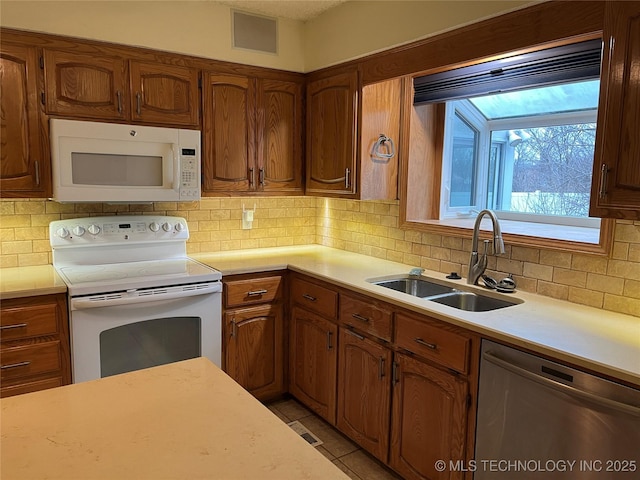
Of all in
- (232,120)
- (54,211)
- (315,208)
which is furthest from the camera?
(315,208)

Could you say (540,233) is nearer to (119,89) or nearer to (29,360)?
(119,89)

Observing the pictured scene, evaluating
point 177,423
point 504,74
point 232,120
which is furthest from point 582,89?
point 177,423

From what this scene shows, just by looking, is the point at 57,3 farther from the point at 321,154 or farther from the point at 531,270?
the point at 531,270

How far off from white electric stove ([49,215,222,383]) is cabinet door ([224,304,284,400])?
116 millimetres

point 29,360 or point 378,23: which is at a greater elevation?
point 378,23

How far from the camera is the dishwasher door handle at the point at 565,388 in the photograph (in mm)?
1396

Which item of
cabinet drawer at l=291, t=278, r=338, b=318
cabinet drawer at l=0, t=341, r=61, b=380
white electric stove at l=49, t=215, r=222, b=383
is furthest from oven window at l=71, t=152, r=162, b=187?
cabinet drawer at l=291, t=278, r=338, b=318

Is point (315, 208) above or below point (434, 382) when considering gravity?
above

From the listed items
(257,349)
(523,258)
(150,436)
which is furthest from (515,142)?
(150,436)

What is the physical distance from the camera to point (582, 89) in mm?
2277

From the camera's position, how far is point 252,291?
2.85m

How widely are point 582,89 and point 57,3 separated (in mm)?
2616

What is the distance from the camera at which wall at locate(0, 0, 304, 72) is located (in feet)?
7.88

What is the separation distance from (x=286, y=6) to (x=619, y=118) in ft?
6.86
